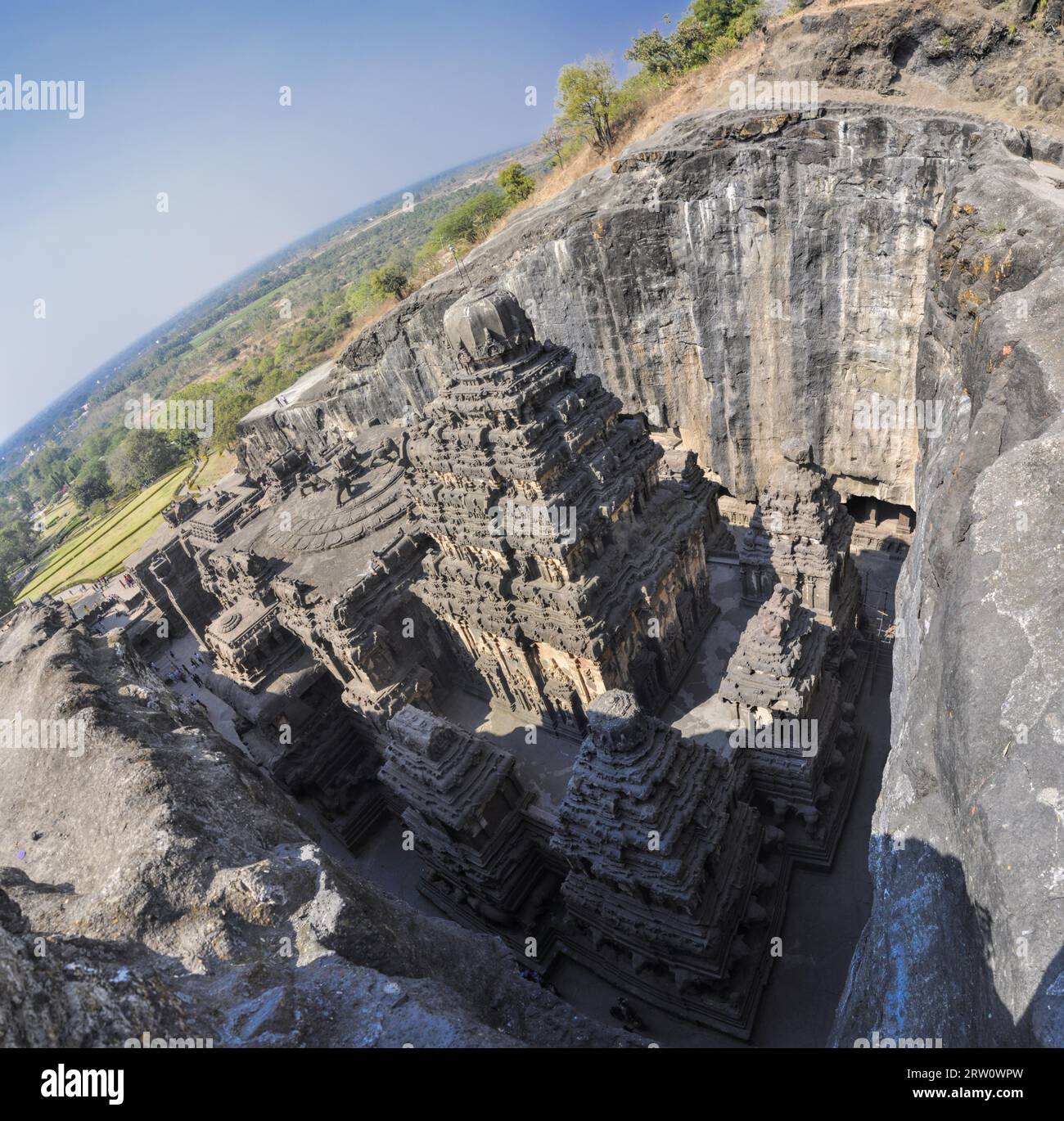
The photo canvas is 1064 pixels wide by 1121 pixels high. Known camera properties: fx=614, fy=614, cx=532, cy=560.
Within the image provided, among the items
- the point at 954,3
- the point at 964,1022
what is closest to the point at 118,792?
the point at 964,1022

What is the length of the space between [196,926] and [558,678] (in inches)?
492

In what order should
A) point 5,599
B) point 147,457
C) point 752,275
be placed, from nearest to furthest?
point 752,275, point 5,599, point 147,457

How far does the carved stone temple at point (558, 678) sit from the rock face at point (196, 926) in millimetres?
4808

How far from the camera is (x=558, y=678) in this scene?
18.2 m

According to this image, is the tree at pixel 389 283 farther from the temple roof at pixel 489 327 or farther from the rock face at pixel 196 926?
the rock face at pixel 196 926

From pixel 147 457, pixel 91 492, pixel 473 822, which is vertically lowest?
pixel 473 822

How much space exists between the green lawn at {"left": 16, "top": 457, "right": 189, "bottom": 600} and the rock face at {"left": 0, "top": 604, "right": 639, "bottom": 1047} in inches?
1925

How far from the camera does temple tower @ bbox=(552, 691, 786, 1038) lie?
1180 centimetres

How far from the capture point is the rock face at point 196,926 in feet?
14.9

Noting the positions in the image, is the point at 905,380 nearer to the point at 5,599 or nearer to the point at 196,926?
the point at 196,926

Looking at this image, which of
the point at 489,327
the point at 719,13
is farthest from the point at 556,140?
the point at 489,327

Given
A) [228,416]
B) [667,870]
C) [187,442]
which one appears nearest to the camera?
[667,870]

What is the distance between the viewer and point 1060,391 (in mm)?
8352
